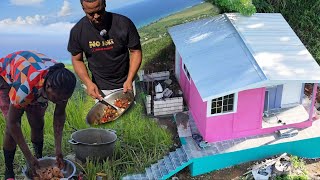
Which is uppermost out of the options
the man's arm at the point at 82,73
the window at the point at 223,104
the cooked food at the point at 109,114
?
the man's arm at the point at 82,73

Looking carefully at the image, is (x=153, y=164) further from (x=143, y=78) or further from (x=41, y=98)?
(x=41, y=98)

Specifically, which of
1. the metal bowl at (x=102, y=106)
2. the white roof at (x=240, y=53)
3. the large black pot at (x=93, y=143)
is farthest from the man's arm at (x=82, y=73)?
the white roof at (x=240, y=53)

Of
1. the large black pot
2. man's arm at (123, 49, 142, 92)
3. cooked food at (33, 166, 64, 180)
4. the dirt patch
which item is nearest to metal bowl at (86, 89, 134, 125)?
man's arm at (123, 49, 142, 92)

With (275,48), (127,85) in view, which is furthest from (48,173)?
(275,48)

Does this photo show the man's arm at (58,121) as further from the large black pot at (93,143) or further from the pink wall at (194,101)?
the pink wall at (194,101)

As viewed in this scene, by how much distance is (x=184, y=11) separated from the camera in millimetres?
8375

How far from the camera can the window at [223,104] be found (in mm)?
6507

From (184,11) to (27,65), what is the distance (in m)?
4.21

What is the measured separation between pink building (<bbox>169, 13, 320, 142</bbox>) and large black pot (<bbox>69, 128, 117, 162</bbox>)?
3.95 feet

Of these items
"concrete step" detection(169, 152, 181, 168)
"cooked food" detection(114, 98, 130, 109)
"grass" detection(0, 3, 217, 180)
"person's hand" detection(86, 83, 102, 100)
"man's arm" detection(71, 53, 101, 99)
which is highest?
"man's arm" detection(71, 53, 101, 99)

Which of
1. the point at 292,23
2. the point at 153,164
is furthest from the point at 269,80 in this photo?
the point at 292,23

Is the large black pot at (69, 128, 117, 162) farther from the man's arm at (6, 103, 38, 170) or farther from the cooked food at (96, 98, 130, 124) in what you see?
the man's arm at (6, 103, 38, 170)

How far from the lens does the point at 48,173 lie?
5.10 m

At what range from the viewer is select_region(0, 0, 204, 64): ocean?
23.7ft
